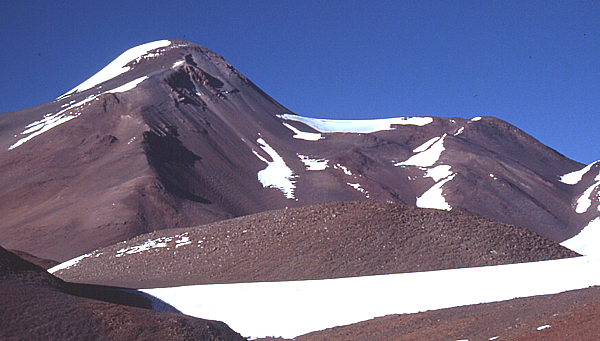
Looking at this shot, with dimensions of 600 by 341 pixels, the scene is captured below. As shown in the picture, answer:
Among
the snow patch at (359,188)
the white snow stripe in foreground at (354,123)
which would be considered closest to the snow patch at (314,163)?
the snow patch at (359,188)

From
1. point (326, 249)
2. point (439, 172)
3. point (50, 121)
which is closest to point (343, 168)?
point (439, 172)

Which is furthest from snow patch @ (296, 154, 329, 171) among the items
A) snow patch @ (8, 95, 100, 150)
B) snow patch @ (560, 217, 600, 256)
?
snow patch @ (560, 217, 600, 256)

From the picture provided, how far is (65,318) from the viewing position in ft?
31.6

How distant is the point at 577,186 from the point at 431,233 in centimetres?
5887

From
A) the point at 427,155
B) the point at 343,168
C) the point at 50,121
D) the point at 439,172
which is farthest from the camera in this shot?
the point at 427,155

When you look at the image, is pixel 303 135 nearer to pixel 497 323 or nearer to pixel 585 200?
pixel 585 200

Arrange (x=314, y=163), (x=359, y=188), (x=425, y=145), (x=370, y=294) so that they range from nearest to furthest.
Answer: (x=370, y=294), (x=359, y=188), (x=314, y=163), (x=425, y=145)

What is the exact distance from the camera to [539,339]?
864 centimetres

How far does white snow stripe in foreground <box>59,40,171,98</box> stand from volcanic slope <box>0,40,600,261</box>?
0.76m

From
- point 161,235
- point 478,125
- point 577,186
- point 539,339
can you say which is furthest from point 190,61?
point 539,339

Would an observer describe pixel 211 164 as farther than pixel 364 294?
Yes

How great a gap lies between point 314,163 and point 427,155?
16314 mm

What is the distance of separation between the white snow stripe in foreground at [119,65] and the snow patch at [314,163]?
116 ft

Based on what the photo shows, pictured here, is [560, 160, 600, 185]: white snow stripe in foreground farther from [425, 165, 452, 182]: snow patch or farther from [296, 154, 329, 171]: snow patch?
[296, 154, 329, 171]: snow patch
